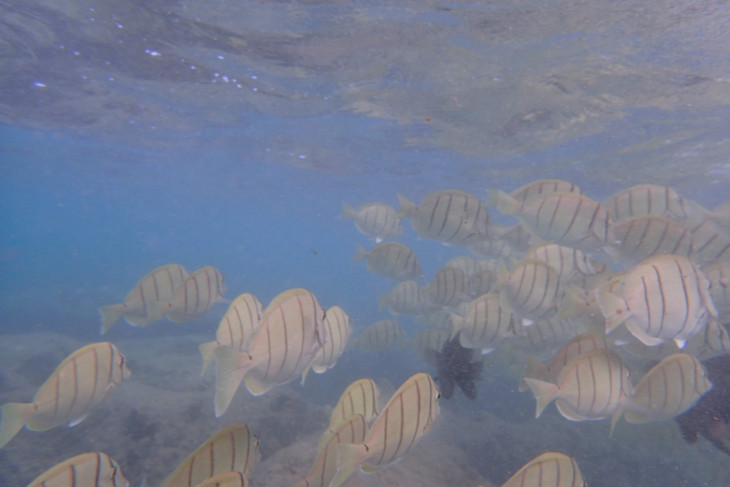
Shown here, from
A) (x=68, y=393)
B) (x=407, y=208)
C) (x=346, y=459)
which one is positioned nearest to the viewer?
(x=346, y=459)

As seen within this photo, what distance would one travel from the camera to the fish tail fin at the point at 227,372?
2.57m

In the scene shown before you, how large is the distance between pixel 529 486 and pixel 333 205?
4495 cm

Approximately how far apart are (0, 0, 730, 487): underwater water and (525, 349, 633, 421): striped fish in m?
1.06

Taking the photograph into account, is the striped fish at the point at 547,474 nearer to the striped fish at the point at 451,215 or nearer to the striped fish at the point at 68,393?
the striped fish at the point at 451,215

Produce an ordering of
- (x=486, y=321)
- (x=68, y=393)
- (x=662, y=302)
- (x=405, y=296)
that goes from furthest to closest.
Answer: (x=405, y=296) < (x=486, y=321) < (x=68, y=393) < (x=662, y=302)

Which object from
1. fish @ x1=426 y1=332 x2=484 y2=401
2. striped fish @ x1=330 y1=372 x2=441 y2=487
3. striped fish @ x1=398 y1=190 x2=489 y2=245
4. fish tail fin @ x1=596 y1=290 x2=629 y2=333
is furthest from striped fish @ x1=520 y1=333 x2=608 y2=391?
striped fish @ x1=330 y1=372 x2=441 y2=487

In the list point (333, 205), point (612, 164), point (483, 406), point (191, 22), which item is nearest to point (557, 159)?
point (612, 164)

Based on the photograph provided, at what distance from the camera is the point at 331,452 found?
2.73 m

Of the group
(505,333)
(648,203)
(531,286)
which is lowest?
(505,333)

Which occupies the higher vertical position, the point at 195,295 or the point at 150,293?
the point at 195,295

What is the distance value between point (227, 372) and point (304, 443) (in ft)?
11.4

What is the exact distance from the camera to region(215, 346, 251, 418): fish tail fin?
2574 millimetres

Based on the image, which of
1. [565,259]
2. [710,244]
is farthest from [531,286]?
[710,244]

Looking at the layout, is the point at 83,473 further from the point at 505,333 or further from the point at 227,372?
the point at 505,333
